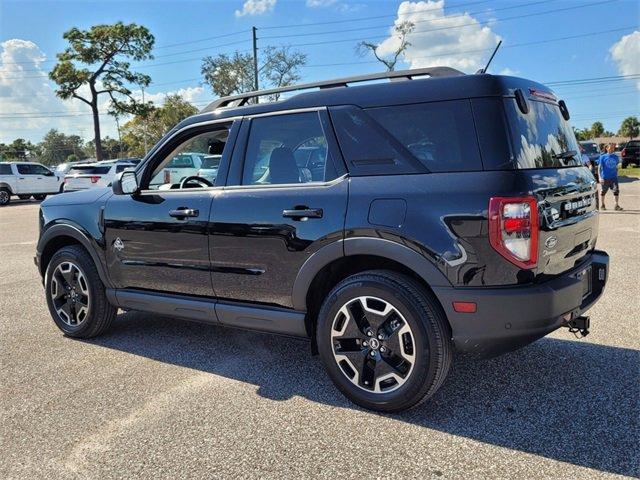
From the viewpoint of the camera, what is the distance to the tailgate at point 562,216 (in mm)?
2787

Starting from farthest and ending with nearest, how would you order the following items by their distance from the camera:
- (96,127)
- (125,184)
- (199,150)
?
(96,127), (199,150), (125,184)

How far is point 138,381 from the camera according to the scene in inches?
147

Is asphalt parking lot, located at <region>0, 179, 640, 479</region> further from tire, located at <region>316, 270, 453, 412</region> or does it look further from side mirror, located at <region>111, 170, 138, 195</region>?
side mirror, located at <region>111, 170, 138, 195</region>

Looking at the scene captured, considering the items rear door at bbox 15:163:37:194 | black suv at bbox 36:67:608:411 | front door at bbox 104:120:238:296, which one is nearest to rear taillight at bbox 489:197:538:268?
black suv at bbox 36:67:608:411

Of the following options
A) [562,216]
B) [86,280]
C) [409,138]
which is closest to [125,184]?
[86,280]

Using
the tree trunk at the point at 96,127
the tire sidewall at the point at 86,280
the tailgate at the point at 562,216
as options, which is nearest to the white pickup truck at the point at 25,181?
the tree trunk at the point at 96,127

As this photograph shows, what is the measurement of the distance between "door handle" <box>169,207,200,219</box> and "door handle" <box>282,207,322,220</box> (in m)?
0.79

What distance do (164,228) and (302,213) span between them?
4.16 feet

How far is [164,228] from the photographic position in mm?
3990

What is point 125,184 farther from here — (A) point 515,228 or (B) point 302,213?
(A) point 515,228

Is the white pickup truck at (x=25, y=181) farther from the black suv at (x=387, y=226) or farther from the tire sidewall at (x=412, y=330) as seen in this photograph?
the tire sidewall at (x=412, y=330)

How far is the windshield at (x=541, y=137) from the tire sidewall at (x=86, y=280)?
3.50 m

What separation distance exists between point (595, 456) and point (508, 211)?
1265 millimetres

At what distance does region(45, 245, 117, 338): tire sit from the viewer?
4547mm
